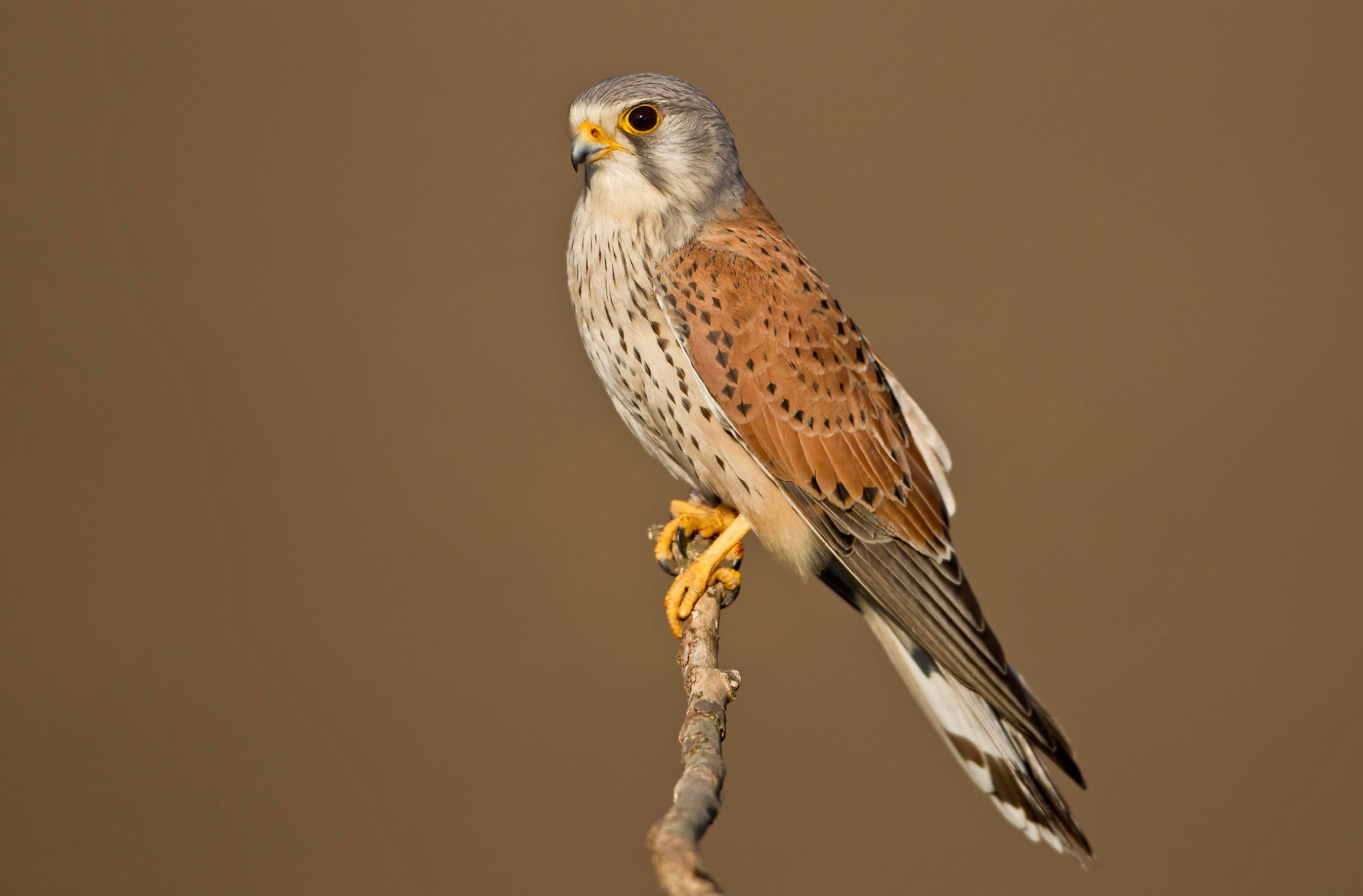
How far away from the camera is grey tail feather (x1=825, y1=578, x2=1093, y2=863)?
110 inches

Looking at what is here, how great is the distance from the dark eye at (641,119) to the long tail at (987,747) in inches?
53.6

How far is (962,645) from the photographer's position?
2.57 meters

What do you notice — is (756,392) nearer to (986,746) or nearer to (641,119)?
(641,119)

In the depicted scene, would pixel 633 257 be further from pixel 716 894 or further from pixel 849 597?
pixel 716 894

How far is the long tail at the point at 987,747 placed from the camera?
2783mm

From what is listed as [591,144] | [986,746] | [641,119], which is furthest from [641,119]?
[986,746]

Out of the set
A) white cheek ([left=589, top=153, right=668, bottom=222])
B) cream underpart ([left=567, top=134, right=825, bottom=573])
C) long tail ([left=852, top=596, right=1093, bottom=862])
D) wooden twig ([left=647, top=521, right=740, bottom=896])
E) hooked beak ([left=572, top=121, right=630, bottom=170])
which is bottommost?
long tail ([left=852, top=596, right=1093, bottom=862])

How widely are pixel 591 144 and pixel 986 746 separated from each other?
71.2 inches

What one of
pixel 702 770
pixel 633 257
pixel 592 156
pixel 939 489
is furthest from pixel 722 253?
pixel 702 770

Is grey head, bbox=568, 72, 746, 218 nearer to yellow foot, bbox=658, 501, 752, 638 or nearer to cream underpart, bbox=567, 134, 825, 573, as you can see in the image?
cream underpart, bbox=567, 134, 825, 573

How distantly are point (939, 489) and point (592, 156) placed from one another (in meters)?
1.26

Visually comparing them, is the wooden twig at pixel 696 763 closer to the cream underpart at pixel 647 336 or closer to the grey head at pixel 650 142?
the cream underpart at pixel 647 336

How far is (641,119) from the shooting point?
8.49ft

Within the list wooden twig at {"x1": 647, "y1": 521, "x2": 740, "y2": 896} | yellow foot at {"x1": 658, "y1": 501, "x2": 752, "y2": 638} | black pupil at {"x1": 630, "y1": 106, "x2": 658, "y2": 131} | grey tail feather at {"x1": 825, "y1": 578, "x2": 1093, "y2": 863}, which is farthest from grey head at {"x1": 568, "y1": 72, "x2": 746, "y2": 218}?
grey tail feather at {"x1": 825, "y1": 578, "x2": 1093, "y2": 863}
